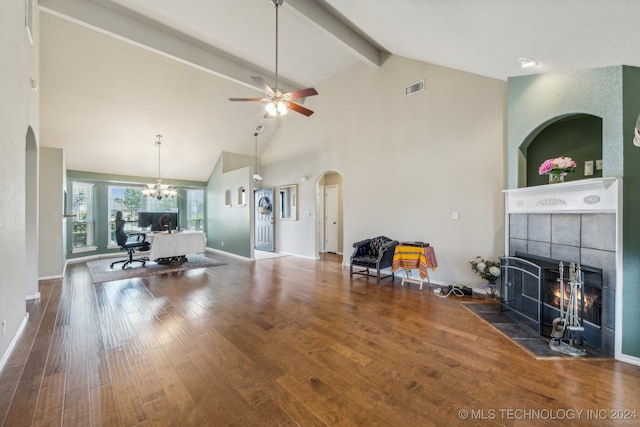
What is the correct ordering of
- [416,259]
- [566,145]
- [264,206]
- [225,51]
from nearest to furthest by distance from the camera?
[566,145] < [416,259] < [225,51] < [264,206]

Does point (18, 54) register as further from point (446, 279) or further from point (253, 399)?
point (446, 279)

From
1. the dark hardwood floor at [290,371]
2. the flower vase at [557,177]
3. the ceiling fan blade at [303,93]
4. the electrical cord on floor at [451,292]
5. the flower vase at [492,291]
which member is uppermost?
the ceiling fan blade at [303,93]

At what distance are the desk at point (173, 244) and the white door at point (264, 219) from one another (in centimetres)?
215

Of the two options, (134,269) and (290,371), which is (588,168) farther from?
(134,269)

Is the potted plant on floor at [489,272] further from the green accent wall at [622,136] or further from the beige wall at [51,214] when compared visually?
the beige wall at [51,214]

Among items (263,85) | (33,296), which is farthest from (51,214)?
(263,85)

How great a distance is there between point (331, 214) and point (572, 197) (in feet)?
19.4

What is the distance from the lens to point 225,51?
5.14 meters

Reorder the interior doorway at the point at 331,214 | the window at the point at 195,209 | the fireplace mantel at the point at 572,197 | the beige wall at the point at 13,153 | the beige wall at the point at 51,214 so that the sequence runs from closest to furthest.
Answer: the beige wall at the point at 13,153
the fireplace mantel at the point at 572,197
the beige wall at the point at 51,214
the interior doorway at the point at 331,214
the window at the point at 195,209

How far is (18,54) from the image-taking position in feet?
8.07

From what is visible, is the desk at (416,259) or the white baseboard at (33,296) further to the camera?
the desk at (416,259)

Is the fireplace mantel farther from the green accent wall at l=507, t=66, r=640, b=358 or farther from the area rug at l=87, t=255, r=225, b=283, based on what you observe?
the area rug at l=87, t=255, r=225, b=283

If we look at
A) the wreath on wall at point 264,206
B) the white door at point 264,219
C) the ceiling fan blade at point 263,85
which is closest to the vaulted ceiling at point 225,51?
the ceiling fan blade at point 263,85

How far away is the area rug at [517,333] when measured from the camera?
7.63 ft
